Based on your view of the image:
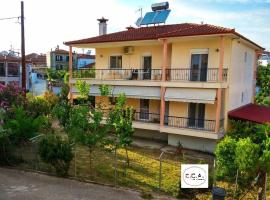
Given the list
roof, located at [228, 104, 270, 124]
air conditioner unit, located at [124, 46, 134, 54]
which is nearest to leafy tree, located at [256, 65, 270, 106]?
roof, located at [228, 104, 270, 124]

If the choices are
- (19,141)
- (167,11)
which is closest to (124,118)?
(19,141)

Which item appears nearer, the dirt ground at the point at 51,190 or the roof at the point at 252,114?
the dirt ground at the point at 51,190

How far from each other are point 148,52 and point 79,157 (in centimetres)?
970

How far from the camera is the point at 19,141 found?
15398 millimetres

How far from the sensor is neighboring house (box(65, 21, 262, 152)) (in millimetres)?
19062

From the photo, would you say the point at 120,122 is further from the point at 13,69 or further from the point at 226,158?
the point at 13,69

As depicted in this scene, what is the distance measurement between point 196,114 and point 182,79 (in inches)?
99.7

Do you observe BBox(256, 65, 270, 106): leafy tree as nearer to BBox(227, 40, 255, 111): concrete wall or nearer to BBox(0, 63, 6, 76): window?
BBox(227, 40, 255, 111): concrete wall

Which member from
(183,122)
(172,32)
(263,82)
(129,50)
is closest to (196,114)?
(183,122)

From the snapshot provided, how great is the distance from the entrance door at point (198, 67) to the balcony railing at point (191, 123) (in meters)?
2.74

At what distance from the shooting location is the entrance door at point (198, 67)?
20.2 meters

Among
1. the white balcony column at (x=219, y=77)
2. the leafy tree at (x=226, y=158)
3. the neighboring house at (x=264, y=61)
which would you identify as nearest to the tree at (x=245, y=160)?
the leafy tree at (x=226, y=158)

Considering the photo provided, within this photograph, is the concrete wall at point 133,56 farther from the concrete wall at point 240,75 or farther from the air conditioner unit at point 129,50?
the concrete wall at point 240,75

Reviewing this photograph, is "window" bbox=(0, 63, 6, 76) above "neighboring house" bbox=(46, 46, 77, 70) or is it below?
below
